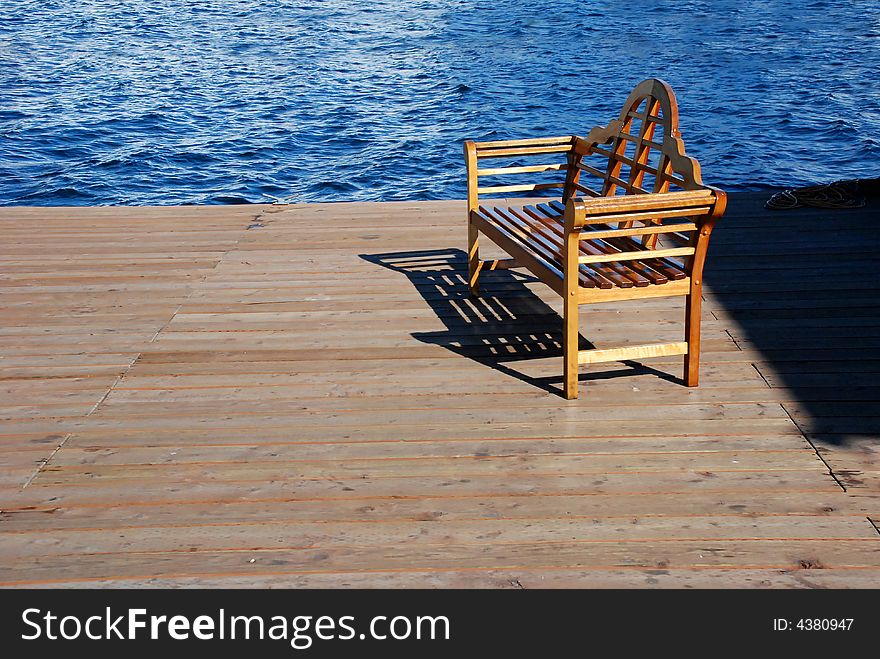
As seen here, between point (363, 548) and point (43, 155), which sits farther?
point (43, 155)

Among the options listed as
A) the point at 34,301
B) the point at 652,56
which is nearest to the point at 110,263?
the point at 34,301

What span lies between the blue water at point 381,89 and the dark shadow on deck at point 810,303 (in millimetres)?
5552

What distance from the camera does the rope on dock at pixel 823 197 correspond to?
5.65 meters

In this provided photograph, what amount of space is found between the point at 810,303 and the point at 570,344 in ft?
4.72

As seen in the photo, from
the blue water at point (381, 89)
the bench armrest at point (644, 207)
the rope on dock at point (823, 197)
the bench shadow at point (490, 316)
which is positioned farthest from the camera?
the blue water at point (381, 89)

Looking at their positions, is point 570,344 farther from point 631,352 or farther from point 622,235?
point 622,235

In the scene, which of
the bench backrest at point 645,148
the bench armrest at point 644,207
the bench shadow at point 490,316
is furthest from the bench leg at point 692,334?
the bench backrest at point 645,148

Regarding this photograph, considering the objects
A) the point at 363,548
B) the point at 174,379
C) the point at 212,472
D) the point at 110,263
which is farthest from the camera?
the point at 110,263

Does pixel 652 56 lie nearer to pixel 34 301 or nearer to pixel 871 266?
pixel 871 266

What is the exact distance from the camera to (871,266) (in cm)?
465

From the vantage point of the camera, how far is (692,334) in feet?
11.3

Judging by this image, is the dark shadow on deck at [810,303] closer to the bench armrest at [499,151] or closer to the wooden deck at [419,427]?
the wooden deck at [419,427]
